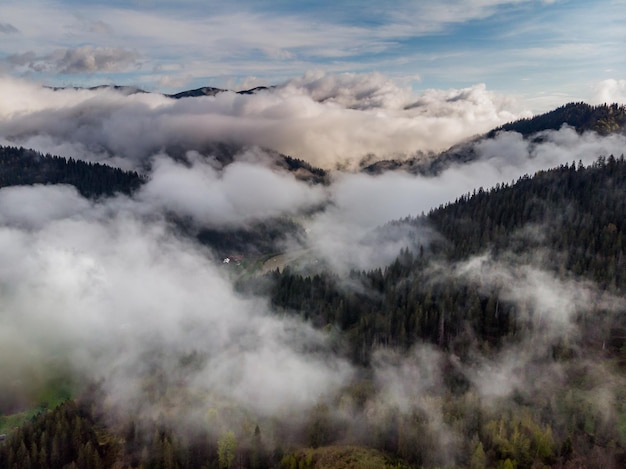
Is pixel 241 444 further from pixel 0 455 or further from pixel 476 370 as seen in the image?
pixel 476 370

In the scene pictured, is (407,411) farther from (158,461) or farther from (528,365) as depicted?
(158,461)

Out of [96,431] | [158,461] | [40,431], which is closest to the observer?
[158,461]

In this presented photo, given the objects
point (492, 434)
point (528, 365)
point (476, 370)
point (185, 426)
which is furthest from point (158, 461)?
point (528, 365)

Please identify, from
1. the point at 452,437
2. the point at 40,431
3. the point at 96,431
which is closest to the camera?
the point at 452,437

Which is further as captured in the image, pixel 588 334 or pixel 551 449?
pixel 588 334

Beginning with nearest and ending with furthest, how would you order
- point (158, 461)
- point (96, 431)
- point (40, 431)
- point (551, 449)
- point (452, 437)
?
point (551, 449) < point (452, 437) < point (158, 461) < point (40, 431) < point (96, 431)

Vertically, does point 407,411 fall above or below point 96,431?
above

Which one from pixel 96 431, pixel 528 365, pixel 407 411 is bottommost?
pixel 96 431

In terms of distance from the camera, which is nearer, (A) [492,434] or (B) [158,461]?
(A) [492,434]

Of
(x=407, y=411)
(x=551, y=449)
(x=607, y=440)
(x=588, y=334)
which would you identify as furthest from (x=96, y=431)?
(x=588, y=334)
